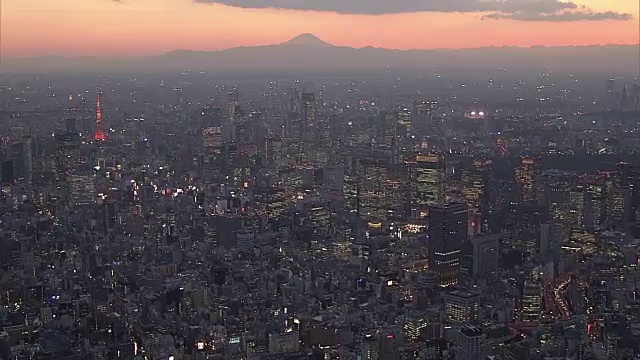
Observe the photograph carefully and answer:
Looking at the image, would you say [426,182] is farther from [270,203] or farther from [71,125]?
[71,125]

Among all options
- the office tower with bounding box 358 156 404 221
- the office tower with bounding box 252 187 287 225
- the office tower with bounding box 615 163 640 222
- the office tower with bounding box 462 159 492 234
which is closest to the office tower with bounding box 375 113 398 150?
the office tower with bounding box 358 156 404 221

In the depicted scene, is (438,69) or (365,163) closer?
(438,69)

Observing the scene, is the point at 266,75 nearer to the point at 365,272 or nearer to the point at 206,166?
the point at 206,166

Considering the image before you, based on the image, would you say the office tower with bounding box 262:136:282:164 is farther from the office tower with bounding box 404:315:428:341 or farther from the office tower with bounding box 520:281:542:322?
the office tower with bounding box 404:315:428:341

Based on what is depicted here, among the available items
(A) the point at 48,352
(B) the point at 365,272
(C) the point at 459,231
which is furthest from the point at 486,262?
(A) the point at 48,352


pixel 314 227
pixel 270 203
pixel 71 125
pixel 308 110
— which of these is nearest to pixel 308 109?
pixel 308 110

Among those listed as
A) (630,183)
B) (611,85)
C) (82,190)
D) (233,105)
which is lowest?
(82,190)
